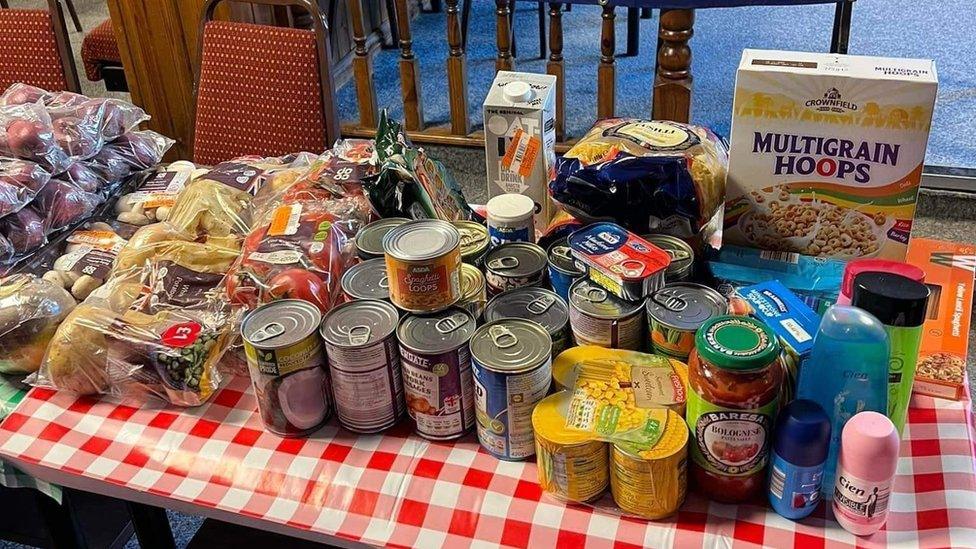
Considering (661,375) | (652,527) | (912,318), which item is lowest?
(652,527)

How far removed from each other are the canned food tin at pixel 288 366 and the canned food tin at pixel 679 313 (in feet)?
1.38

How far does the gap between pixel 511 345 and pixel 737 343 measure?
0.26 meters

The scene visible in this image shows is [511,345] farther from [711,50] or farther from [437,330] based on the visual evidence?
[711,50]

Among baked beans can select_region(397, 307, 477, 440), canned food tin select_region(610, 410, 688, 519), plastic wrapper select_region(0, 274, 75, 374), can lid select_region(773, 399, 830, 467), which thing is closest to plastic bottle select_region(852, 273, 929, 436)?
can lid select_region(773, 399, 830, 467)

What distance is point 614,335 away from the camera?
108 centimetres

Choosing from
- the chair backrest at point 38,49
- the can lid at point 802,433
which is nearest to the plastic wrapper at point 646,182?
the can lid at point 802,433

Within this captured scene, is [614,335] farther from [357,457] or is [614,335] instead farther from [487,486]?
[357,457]

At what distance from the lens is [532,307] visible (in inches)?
44.5

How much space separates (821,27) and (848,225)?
264 cm

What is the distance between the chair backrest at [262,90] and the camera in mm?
1853

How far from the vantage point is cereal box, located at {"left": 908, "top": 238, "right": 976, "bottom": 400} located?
115 centimetres

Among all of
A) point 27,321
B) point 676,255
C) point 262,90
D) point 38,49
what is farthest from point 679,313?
point 38,49

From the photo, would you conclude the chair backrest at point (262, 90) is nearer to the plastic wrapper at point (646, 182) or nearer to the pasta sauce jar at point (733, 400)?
the plastic wrapper at point (646, 182)

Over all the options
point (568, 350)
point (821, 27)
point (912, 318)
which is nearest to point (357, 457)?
point (568, 350)
